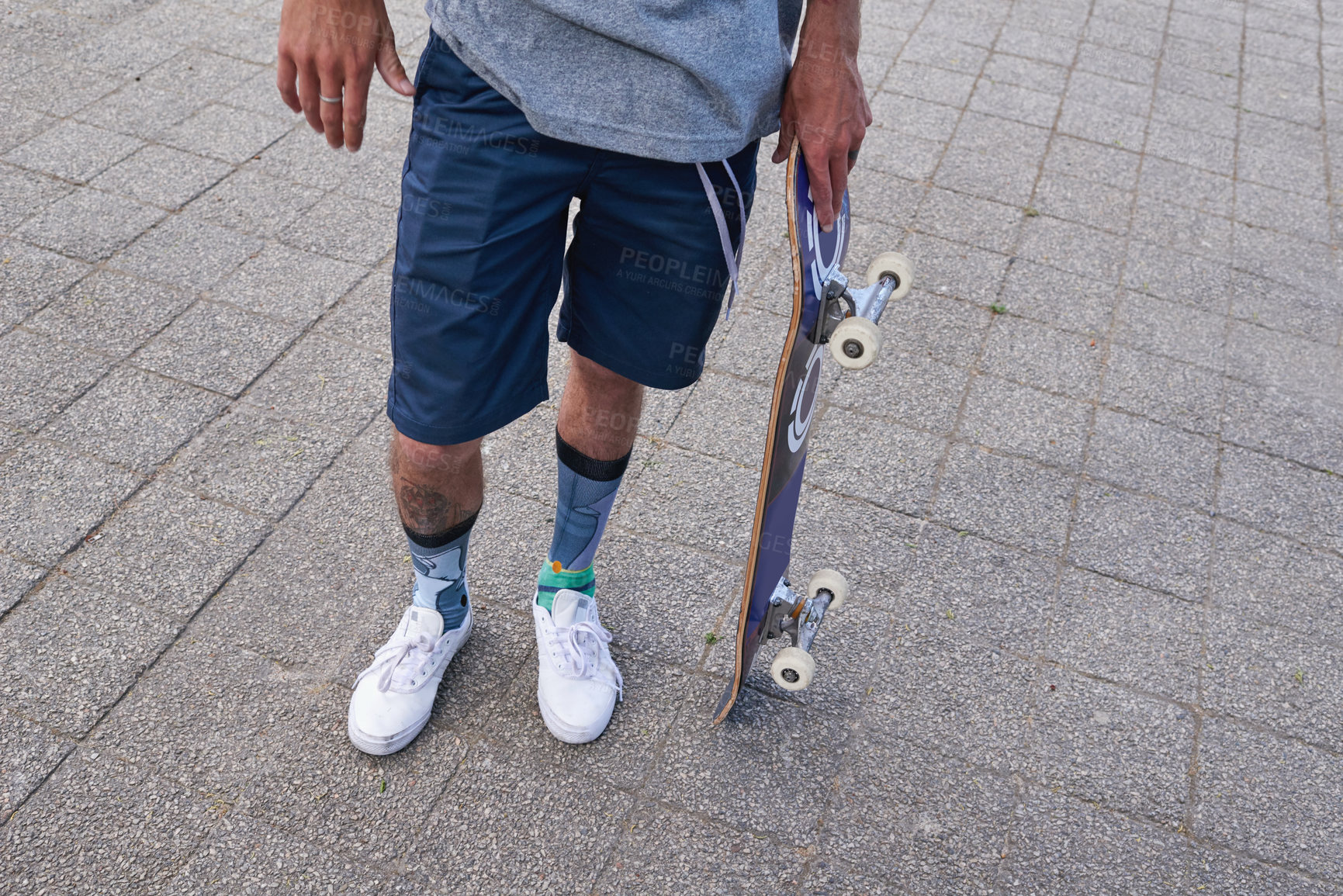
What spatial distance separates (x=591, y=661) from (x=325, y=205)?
7.91 ft

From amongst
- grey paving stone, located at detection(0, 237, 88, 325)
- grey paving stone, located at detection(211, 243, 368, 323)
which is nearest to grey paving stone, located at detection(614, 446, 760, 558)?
grey paving stone, located at detection(211, 243, 368, 323)

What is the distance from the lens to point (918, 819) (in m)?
2.44

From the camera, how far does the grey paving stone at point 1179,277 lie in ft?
13.9

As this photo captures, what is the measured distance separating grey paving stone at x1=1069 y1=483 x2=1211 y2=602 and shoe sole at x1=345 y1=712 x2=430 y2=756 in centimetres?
194

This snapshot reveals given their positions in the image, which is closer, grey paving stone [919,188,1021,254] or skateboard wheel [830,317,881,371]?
skateboard wheel [830,317,881,371]

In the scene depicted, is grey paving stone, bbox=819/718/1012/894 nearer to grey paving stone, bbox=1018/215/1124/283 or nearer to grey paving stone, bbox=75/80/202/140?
grey paving stone, bbox=1018/215/1124/283

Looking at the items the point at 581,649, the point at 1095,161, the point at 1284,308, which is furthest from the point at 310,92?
the point at 1095,161

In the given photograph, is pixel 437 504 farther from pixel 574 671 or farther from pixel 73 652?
pixel 73 652

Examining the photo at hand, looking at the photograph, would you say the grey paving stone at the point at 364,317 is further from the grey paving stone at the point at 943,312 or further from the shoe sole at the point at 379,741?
the shoe sole at the point at 379,741

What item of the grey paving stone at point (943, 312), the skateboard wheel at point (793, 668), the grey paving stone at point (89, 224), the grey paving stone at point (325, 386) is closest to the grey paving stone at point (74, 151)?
the grey paving stone at point (89, 224)

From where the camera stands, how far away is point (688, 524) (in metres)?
3.10

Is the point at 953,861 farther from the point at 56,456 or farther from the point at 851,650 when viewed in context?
the point at 56,456

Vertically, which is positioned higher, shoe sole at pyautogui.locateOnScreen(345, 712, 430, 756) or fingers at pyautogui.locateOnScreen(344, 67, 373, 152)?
fingers at pyautogui.locateOnScreen(344, 67, 373, 152)

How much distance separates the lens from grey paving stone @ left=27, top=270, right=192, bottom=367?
3398mm
